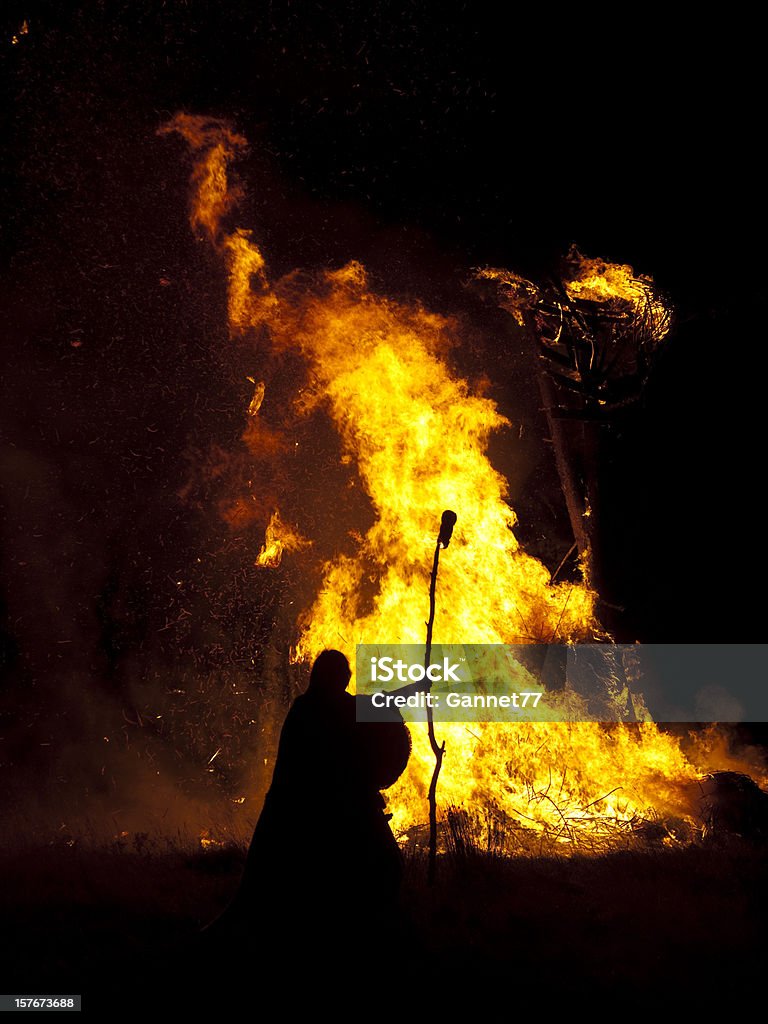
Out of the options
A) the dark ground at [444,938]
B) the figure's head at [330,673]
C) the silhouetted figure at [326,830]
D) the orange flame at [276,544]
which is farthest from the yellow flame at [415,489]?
the figure's head at [330,673]

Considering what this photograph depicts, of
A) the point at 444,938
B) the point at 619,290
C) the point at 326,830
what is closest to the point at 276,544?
the point at 444,938

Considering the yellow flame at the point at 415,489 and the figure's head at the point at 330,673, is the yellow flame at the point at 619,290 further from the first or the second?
the figure's head at the point at 330,673

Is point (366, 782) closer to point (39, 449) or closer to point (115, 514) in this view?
point (115, 514)

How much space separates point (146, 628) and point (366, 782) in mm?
7040

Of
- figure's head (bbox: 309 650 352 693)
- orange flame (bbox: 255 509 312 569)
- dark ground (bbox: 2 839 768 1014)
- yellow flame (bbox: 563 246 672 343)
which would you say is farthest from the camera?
orange flame (bbox: 255 509 312 569)

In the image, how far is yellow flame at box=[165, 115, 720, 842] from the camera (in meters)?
8.34

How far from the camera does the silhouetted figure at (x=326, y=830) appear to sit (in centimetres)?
323

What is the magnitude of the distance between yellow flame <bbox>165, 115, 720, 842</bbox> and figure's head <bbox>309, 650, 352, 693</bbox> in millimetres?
4971

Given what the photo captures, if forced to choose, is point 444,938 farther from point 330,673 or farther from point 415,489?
point 415,489

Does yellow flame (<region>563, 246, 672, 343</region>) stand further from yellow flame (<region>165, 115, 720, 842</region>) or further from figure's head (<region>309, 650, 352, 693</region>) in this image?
figure's head (<region>309, 650, 352, 693</region>)

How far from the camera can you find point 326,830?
335 centimetres

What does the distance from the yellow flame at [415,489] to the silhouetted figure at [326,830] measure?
4.79 m

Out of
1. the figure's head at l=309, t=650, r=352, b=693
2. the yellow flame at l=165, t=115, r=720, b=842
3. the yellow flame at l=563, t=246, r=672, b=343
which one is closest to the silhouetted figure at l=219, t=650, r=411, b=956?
the figure's head at l=309, t=650, r=352, b=693

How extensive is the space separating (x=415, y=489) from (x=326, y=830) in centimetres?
595
